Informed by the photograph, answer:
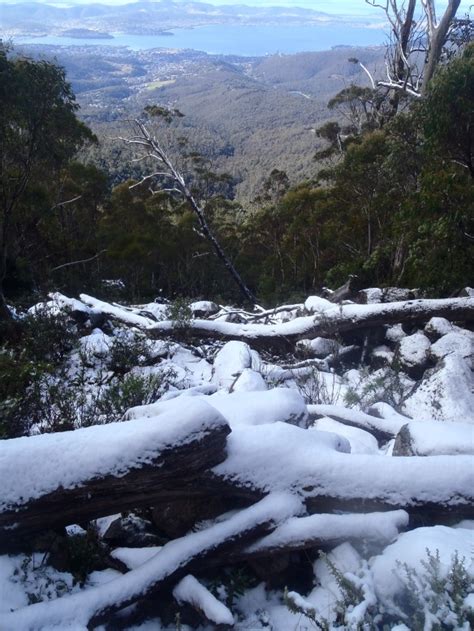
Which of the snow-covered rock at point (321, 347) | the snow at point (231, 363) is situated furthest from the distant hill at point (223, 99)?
the snow at point (231, 363)

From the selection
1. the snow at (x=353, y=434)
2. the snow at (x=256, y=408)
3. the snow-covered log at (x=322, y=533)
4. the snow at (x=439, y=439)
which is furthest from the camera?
the snow at (x=353, y=434)

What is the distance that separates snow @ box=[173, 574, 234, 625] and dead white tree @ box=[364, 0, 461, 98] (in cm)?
882

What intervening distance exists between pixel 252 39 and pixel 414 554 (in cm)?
18581

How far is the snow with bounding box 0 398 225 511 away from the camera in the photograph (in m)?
2.20

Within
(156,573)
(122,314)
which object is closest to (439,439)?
(156,573)

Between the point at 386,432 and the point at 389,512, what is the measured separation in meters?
1.42

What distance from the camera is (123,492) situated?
2.37 m

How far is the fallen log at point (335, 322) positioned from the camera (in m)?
5.93

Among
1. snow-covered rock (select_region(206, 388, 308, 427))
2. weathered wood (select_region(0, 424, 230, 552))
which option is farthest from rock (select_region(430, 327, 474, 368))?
weathered wood (select_region(0, 424, 230, 552))

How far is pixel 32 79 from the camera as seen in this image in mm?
7168

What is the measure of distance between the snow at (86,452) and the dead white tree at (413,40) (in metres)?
8.40

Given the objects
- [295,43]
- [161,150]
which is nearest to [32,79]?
[161,150]

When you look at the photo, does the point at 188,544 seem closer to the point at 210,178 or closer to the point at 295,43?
the point at 210,178

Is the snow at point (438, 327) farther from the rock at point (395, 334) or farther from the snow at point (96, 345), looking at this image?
the snow at point (96, 345)
